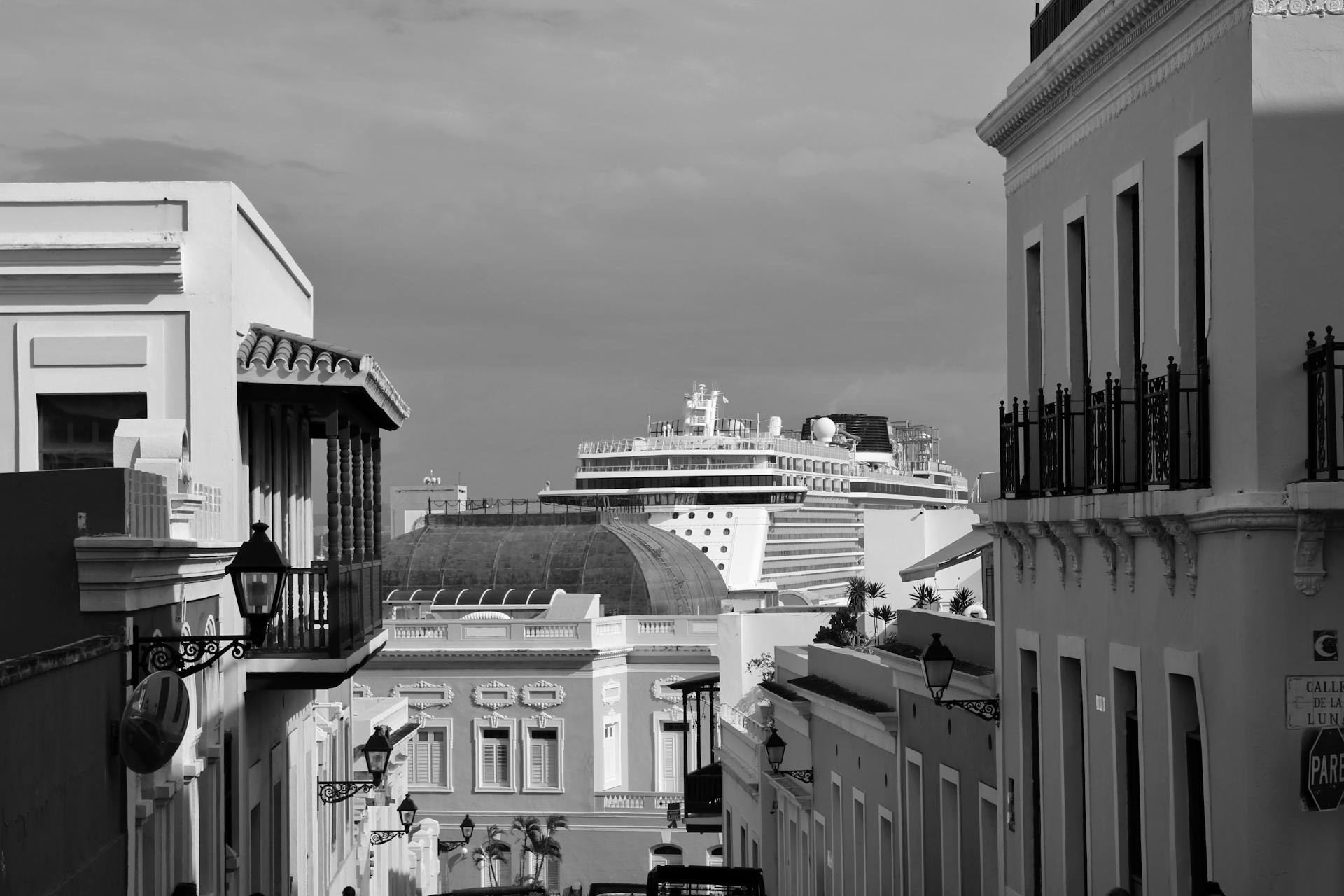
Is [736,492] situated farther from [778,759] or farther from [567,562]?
[778,759]

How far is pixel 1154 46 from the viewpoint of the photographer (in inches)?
397

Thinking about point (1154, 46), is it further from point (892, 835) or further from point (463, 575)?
point (463, 575)

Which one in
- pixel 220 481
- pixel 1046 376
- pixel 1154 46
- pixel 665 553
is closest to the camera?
pixel 1154 46

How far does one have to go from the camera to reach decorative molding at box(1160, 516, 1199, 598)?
9.15 metres

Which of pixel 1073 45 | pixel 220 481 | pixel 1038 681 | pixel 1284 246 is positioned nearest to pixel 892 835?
pixel 1038 681

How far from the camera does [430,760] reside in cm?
5094

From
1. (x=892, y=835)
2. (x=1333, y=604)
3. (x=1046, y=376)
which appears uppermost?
(x=1046, y=376)

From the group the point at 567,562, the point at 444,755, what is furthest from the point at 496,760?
the point at 567,562

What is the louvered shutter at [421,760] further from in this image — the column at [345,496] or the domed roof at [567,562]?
the column at [345,496]

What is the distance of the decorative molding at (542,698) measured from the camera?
50.6 meters

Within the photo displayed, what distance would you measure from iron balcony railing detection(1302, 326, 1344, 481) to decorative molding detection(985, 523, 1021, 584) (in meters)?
4.55

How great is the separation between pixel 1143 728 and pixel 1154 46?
3.75 m

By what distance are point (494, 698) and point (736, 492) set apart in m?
51.4

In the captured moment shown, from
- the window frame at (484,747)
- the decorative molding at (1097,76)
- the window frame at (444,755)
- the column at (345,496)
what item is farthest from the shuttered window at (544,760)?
the decorative molding at (1097,76)
